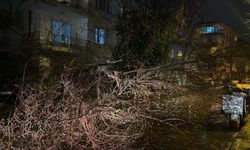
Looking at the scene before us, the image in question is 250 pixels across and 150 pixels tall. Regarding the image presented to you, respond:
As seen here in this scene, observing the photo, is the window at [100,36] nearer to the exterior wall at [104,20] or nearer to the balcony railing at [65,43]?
the exterior wall at [104,20]

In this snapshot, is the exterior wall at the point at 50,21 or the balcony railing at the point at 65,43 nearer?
the balcony railing at the point at 65,43

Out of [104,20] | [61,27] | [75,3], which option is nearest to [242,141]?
[61,27]

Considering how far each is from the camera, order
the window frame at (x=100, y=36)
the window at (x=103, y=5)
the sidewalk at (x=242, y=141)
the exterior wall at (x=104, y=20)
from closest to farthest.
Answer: the sidewalk at (x=242, y=141)
the exterior wall at (x=104, y=20)
the window frame at (x=100, y=36)
the window at (x=103, y=5)

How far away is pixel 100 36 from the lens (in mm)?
26453

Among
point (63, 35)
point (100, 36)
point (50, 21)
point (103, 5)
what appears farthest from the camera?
point (103, 5)

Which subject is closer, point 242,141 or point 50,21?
point 242,141

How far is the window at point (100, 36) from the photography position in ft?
86.3

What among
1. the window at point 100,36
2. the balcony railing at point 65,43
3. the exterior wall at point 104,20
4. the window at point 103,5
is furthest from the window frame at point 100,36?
the balcony railing at point 65,43

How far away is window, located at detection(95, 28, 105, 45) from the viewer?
26297mm

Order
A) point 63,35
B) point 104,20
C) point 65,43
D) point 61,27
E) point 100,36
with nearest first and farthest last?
point 61,27
point 63,35
point 65,43
point 100,36
point 104,20

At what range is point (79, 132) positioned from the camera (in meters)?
6.76

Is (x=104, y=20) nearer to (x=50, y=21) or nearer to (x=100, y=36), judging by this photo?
(x=100, y=36)

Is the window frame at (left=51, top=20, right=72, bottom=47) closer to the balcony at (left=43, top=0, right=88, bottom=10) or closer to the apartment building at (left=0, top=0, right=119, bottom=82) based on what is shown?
the apartment building at (left=0, top=0, right=119, bottom=82)

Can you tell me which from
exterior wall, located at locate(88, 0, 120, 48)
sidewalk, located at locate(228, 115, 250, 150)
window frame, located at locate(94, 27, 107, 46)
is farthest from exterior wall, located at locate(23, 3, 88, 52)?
sidewalk, located at locate(228, 115, 250, 150)
